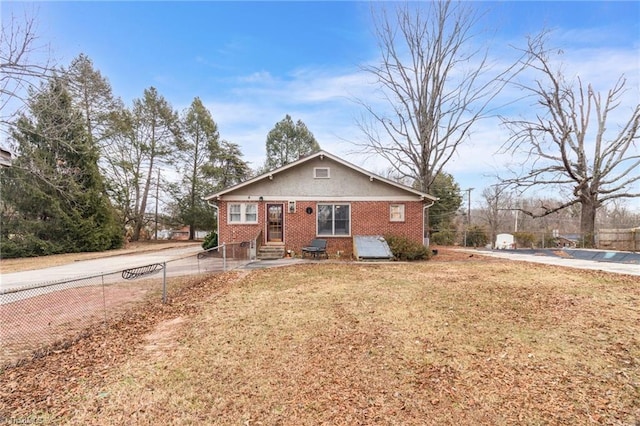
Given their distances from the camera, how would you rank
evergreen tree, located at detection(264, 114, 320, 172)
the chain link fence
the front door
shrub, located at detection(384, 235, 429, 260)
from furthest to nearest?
evergreen tree, located at detection(264, 114, 320, 172), the front door, shrub, located at detection(384, 235, 429, 260), the chain link fence

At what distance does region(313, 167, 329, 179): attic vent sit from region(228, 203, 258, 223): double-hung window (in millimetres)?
3156

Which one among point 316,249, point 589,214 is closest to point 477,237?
point 589,214

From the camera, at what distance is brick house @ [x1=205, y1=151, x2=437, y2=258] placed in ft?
45.6

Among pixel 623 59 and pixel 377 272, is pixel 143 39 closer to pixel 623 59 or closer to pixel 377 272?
pixel 377 272

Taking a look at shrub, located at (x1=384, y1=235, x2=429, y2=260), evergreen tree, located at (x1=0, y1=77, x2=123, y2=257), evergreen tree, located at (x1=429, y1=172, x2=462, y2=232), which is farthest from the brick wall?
evergreen tree, located at (x1=429, y1=172, x2=462, y2=232)

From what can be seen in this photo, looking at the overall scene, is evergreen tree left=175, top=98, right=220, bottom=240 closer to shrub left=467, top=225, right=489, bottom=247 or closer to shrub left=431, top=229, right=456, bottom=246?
shrub left=431, top=229, right=456, bottom=246

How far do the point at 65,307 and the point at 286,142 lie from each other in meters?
29.7

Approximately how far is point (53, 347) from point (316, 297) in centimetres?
427

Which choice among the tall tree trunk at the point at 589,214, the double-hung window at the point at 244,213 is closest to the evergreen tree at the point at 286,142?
the double-hung window at the point at 244,213

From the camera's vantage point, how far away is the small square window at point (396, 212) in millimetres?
13941

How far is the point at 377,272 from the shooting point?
9312 millimetres

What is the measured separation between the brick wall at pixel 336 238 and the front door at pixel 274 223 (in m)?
0.28

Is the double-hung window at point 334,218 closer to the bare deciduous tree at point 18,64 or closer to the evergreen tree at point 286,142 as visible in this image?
the bare deciduous tree at point 18,64

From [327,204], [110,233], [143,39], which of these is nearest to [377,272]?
[327,204]
